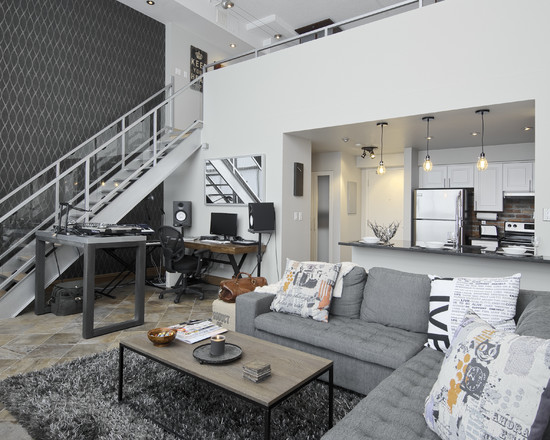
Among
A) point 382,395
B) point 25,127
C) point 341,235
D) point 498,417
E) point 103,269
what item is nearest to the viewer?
point 498,417

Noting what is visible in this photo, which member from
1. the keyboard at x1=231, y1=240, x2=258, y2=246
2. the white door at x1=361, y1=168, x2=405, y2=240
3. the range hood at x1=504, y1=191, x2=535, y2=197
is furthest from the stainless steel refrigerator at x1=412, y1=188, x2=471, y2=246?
the keyboard at x1=231, y1=240, x2=258, y2=246

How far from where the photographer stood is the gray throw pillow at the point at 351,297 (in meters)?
2.94

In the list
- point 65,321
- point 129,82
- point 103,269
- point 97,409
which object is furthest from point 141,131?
point 97,409

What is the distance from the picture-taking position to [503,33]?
3.76m

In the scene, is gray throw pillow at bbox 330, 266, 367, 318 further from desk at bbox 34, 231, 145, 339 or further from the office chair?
the office chair

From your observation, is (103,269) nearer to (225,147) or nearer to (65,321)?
(65,321)

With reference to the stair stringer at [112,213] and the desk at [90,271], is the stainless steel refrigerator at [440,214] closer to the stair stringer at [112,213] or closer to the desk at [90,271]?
the stair stringer at [112,213]

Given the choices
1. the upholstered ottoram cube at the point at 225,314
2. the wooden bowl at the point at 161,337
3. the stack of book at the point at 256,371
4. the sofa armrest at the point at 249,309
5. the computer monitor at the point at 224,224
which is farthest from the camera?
the computer monitor at the point at 224,224

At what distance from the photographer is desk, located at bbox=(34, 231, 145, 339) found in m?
3.63

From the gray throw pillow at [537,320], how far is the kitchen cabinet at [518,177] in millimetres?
4246

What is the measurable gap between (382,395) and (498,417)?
0.60m

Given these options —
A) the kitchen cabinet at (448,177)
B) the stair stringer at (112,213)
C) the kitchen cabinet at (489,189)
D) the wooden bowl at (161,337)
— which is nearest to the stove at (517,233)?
the kitchen cabinet at (489,189)

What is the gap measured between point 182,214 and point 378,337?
15.3 ft

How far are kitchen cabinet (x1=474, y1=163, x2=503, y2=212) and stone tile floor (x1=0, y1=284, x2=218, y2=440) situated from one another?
14.7 feet
